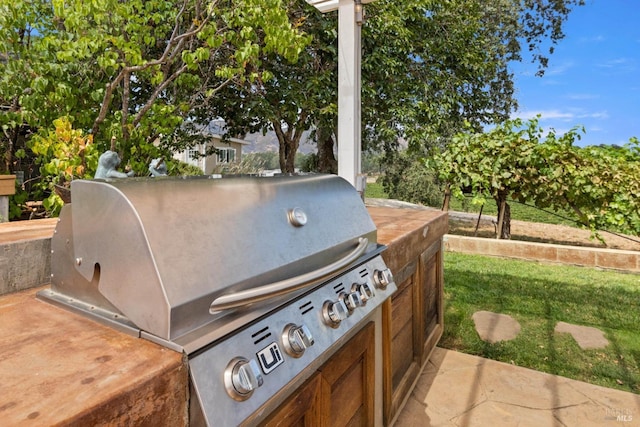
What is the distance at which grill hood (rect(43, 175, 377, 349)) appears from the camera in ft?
2.18

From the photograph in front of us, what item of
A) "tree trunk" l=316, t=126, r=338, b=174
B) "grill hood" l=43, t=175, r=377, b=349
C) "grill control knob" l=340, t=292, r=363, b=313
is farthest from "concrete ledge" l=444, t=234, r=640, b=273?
"grill hood" l=43, t=175, r=377, b=349

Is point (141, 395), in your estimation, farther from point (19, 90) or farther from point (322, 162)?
point (322, 162)

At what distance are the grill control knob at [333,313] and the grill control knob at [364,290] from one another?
143 millimetres

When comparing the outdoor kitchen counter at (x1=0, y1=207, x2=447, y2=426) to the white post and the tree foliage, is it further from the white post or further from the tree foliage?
the tree foliage

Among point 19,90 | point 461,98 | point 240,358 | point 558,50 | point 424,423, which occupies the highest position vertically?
point 558,50

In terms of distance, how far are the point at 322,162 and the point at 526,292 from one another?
6.09m

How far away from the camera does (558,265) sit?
4977mm

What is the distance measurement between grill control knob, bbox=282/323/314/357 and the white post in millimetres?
1748

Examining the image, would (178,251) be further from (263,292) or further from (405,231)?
(405,231)

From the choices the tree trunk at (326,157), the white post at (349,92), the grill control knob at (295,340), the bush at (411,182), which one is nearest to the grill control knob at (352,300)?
the grill control knob at (295,340)

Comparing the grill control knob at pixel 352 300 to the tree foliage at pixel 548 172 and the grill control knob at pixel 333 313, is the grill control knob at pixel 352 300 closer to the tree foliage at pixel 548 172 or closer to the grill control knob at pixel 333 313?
the grill control knob at pixel 333 313

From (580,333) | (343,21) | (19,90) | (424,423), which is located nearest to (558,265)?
(580,333)

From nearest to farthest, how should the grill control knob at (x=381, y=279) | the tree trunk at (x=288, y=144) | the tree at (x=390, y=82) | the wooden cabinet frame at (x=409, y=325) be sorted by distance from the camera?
1. the grill control knob at (x=381, y=279)
2. the wooden cabinet frame at (x=409, y=325)
3. the tree at (x=390, y=82)
4. the tree trunk at (x=288, y=144)

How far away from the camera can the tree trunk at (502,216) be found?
576cm
